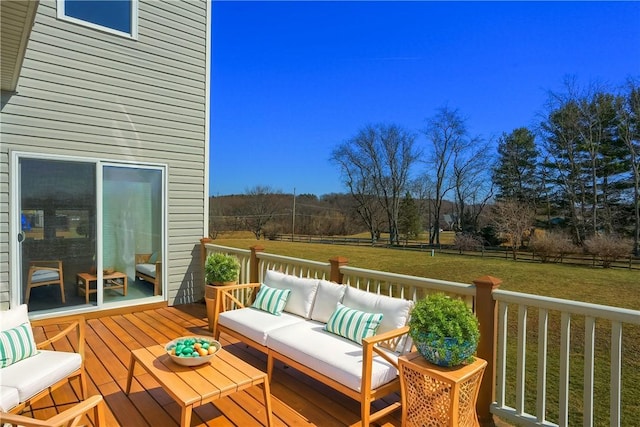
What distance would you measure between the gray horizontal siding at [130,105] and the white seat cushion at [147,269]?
9.1 inches

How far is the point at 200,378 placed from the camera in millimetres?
2223

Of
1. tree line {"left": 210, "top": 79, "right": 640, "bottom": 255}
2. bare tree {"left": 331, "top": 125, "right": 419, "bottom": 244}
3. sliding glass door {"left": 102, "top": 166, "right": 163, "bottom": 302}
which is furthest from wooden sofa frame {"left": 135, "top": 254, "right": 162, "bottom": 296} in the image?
bare tree {"left": 331, "top": 125, "right": 419, "bottom": 244}

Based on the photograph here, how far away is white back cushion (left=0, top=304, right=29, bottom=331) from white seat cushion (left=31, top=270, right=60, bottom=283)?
209 centimetres

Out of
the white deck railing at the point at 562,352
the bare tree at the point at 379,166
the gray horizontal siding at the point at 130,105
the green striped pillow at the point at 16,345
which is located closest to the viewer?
the white deck railing at the point at 562,352

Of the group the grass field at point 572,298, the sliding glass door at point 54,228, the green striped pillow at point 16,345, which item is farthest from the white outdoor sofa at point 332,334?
the grass field at point 572,298

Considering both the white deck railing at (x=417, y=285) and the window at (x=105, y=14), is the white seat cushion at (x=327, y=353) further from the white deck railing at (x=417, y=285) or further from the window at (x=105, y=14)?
the window at (x=105, y=14)

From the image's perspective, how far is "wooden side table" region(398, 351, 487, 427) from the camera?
2.01 metres

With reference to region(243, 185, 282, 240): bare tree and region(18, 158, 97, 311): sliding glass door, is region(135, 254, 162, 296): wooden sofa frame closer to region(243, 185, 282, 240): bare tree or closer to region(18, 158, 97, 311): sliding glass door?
region(18, 158, 97, 311): sliding glass door

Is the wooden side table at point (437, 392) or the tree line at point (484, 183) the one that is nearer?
the wooden side table at point (437, 392)

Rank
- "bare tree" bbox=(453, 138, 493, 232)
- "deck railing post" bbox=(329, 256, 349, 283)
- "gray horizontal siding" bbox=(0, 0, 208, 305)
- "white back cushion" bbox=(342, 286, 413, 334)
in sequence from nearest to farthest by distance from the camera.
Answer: "white back cushion" bbox=(342, 286, 413, 334)
"deck railing post" bbox=(329, 256, 349, 283)
"gray horizontal siding" bbox=(0, 0, 208, 305)
"bare tree" bbox=(453, 138, 493, 232)

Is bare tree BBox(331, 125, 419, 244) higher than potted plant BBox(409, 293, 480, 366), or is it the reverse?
bare tree BBox(331, 125, 419, 244)

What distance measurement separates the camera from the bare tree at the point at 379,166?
3092 cm

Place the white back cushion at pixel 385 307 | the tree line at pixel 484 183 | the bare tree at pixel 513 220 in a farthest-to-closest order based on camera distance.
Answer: the bare tree at pixel 513 220, the tree line at pixel 484 183, the white back cushion at pixel 385 307

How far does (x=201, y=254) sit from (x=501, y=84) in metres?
11.9
